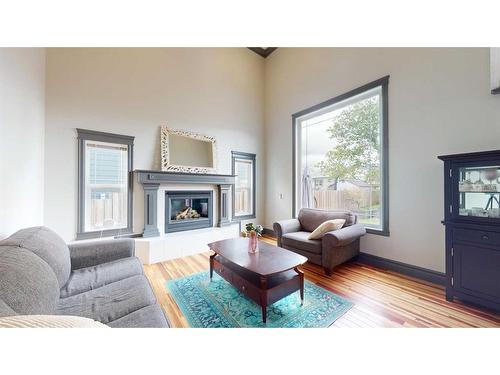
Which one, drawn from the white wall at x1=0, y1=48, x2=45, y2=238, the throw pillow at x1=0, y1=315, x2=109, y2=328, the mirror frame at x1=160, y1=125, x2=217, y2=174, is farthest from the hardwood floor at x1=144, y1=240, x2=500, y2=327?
the mirror frame at x1=160, y1=125, x2=217, y2=174

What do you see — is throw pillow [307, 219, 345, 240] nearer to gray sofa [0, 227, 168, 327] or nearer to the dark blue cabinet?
the dark blue cabinet

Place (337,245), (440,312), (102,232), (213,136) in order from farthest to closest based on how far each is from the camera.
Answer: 1. (213,136)
2. (102,232)
3. (337,245)
4. (440,312)

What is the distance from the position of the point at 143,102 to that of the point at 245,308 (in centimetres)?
344

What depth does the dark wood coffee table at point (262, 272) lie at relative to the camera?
167 cm

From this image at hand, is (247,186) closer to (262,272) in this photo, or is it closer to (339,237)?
(339,237)

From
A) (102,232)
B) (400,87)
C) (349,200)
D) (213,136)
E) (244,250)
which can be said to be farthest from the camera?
(213,136)

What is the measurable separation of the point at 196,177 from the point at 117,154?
4.20ft

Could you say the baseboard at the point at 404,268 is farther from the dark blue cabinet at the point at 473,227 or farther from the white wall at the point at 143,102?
the white wall at the point at 143,102

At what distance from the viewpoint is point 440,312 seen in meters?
1.79

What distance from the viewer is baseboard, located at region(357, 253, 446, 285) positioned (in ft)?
7.57

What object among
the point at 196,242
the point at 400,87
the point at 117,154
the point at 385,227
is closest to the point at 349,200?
the point at 385,227

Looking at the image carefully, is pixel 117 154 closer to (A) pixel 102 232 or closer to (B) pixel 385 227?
(A) pixel 102 232

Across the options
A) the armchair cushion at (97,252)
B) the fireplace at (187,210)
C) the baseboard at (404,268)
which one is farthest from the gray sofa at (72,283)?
the baseboard at (404,268)

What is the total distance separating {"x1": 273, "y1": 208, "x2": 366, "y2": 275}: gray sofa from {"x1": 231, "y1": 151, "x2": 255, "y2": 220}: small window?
1.47 m
